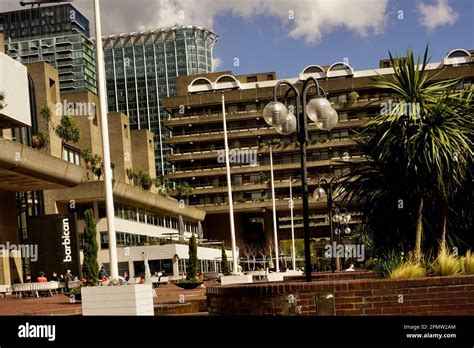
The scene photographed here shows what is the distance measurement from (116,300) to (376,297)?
476cm

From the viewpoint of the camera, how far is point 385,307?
1146 cm

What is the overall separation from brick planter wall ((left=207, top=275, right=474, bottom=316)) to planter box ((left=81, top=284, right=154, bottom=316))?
108 inches

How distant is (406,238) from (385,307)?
896 cm

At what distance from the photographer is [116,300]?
44.8 ft

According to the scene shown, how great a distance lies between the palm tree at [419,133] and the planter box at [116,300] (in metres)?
5.79

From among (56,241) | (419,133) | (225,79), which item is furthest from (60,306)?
(225,79)

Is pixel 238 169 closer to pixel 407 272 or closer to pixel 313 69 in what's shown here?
pixel 313 69

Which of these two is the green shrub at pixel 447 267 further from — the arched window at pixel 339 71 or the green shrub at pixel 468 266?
the arched window at pixel 339 71

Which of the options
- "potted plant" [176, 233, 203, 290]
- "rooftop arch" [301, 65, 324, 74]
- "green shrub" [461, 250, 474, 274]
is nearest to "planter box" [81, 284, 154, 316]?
"green shrub" [461, 250, 474, 274]

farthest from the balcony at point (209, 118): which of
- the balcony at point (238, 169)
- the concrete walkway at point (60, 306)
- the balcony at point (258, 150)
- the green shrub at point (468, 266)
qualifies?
the green shrub at point (468, 266)

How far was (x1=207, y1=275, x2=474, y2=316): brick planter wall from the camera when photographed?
37.2ft

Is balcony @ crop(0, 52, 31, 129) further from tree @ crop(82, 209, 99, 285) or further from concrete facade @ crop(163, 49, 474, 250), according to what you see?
concrete facade @ crop(163, 49, 474, 250)

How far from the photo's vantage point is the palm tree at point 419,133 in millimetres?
15445
